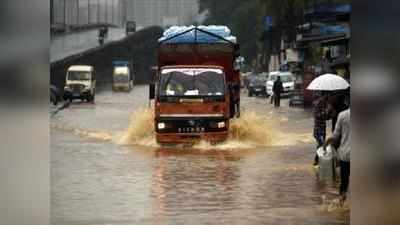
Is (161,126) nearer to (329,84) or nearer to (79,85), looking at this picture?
(329,84)

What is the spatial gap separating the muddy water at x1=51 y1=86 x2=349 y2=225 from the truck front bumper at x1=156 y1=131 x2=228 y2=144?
0.20 m

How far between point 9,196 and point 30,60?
0.68 m

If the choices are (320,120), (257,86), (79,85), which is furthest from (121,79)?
(320,120)

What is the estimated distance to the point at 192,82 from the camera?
71.4ft

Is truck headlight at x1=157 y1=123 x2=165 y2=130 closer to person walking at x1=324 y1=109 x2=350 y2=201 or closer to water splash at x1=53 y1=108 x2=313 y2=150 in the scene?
water splash at x1=53 y1=108 x2=313 y2=150

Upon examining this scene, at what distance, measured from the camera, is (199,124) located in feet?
68.4

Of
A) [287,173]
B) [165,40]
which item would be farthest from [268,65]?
[287,173]

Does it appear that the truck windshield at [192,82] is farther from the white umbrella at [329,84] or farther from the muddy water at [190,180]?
the white umbrella at [329,84]

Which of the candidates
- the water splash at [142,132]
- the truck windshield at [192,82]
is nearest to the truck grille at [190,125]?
the truck windshield at [192,82]

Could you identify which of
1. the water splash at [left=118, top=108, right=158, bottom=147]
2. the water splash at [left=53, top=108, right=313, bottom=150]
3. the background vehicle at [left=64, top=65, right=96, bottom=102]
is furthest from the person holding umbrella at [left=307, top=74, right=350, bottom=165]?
the background vehicle at [left=64, top=65, right=96, bottom=102]

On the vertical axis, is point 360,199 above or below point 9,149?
below

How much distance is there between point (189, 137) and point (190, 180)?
5.79m

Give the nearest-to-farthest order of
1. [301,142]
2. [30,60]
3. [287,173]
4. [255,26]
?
[30,60], [287,173], [301,142], [255,26]

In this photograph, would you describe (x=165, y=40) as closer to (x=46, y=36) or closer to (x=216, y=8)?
(x=46, y=36)
